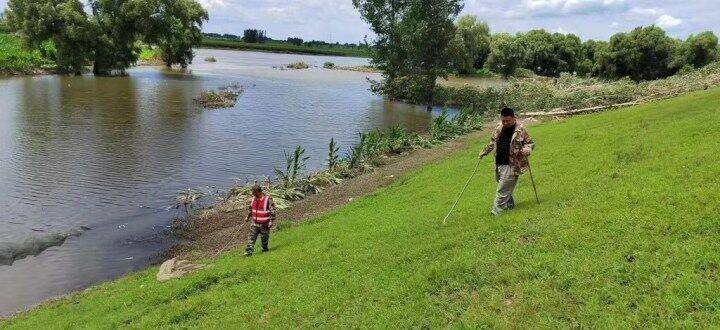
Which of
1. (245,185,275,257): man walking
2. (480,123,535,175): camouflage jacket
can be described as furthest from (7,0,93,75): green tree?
(480,123,535,175): camouflage jacket

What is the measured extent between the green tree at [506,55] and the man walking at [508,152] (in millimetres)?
110533

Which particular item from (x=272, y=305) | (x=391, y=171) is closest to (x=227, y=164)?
(x=391, y=171)

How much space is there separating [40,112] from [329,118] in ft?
82.5

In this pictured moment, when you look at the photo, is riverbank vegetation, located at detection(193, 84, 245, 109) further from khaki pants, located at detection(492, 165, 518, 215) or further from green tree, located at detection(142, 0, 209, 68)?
khaki pants, located at detection(492, 165, 518, 215)

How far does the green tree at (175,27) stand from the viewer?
89.8 metres

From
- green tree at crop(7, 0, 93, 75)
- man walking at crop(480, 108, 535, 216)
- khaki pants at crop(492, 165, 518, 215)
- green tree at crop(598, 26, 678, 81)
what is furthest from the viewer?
green tree at crop(598, 26, 678, 81)

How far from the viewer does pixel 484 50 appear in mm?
128750

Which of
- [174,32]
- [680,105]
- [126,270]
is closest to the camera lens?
[126,270]

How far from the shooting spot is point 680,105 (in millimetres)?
23500

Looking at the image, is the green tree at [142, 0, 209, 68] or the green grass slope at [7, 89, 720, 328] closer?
the green grass slope at [7, 89, 720, 328]

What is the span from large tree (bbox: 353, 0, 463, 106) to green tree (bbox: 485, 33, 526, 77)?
57.3 metres

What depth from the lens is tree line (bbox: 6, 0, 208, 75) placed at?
7838 centimetres

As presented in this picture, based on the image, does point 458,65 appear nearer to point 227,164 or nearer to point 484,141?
point 484,141

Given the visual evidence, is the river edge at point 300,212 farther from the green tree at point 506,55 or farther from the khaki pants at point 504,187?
the green tree at point 506,55
